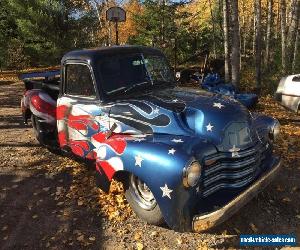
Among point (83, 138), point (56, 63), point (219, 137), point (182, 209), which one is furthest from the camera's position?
point (56, 63)

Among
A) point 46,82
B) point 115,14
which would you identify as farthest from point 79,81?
point 115,14

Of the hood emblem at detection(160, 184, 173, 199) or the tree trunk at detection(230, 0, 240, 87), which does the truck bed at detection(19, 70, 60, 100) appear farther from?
the tree trunk at detection(230, 0, 240, 87)

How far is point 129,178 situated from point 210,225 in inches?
54.7

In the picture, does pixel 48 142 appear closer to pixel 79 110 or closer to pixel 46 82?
pixel 46 82

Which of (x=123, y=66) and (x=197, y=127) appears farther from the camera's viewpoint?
(x=123, y=66)

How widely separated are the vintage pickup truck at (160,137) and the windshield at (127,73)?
15 millimetres

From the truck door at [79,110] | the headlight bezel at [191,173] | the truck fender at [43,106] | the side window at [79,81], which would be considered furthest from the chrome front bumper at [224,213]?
the truck fender at [43,106]

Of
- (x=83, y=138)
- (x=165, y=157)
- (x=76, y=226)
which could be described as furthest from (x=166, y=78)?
(x=76, y=226)

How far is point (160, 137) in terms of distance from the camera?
15.6 ft

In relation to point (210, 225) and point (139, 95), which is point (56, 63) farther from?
point (210, 225)

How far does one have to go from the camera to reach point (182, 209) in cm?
407

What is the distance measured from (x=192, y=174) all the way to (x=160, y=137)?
0.83 metres

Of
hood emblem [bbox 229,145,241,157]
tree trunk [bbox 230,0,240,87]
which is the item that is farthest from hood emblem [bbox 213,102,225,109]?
tree trunk [bbox 230,0,240,87]

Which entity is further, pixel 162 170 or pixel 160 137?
pixel 160 137
